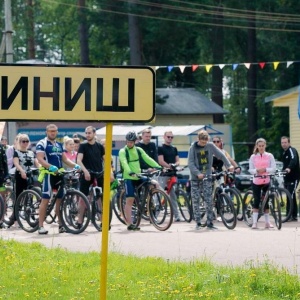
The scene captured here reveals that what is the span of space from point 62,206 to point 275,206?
3727 mm

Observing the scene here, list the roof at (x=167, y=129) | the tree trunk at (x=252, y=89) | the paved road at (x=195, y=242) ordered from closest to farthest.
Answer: the paved road at (x=195, y=242), the roof at (x=167, y=129), the tree trunk at (x=252, y=89)

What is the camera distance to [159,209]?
61.5 ft

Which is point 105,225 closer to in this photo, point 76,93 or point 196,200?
point 76,93

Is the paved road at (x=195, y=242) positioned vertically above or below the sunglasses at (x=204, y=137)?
below

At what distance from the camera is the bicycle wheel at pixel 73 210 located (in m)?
17.7

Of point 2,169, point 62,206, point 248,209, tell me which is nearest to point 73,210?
point 62,206

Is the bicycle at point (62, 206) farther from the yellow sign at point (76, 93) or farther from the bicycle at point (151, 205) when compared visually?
the yellow sign at point (76, 93)

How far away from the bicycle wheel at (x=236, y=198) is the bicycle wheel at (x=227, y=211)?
0.21 metres

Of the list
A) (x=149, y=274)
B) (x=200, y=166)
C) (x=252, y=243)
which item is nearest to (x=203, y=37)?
(x=200, y=166)

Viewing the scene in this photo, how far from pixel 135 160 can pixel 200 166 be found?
1.16 metres

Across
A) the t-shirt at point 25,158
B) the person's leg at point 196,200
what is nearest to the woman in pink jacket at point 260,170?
the person's leg at point 196,200

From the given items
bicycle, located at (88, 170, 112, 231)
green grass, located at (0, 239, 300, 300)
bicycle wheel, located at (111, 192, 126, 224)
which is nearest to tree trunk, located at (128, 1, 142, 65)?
bicycle wheel, located at (111, 192, 126, 224)

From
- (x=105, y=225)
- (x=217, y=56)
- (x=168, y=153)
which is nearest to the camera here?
(x=105, y=225)

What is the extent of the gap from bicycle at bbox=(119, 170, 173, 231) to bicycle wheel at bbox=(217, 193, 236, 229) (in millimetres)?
1049
